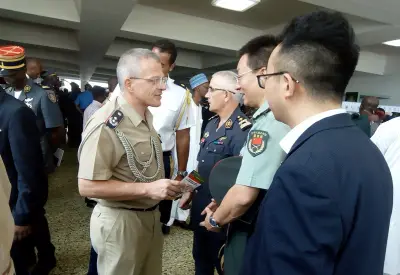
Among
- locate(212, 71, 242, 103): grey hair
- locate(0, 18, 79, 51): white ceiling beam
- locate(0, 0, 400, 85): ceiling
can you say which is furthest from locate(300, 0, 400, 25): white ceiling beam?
locate(0, 18, 79, 51): white ceiling beam

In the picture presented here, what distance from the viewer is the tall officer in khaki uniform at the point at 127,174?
1.19m

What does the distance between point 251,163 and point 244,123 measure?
860mm

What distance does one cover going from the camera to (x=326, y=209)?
24.9 inches

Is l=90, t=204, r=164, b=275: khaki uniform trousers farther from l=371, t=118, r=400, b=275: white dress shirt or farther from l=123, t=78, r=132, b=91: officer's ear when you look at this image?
Result: l=371, t=118, r=400, b=275: white dress shirt

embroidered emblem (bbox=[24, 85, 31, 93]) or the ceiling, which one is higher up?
the ceiling

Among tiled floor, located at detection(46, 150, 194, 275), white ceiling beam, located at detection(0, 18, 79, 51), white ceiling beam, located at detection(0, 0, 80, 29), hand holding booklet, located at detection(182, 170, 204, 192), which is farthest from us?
white ceiling beam, located at detection(0, 18, 79, 51)

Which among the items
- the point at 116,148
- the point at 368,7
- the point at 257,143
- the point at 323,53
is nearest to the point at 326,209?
the point at 323,53

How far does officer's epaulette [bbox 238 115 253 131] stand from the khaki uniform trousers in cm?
86

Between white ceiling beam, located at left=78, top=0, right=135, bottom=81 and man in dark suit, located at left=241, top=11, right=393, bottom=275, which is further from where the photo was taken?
white ceiling beam, located at left=78, top=0, right=135, bottom=81

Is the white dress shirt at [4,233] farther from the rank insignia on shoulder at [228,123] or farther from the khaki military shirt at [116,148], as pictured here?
the rank insignia on shoulder at [228,123]

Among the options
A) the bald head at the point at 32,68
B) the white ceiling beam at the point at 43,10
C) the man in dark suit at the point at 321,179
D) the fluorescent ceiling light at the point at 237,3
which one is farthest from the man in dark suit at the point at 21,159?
the white ceiling beam at the point at 43,10

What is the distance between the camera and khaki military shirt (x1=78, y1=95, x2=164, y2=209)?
3.85 ft

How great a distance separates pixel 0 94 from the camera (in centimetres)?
146

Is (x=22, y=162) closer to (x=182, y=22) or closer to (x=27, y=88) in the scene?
(x=27, y=88)
